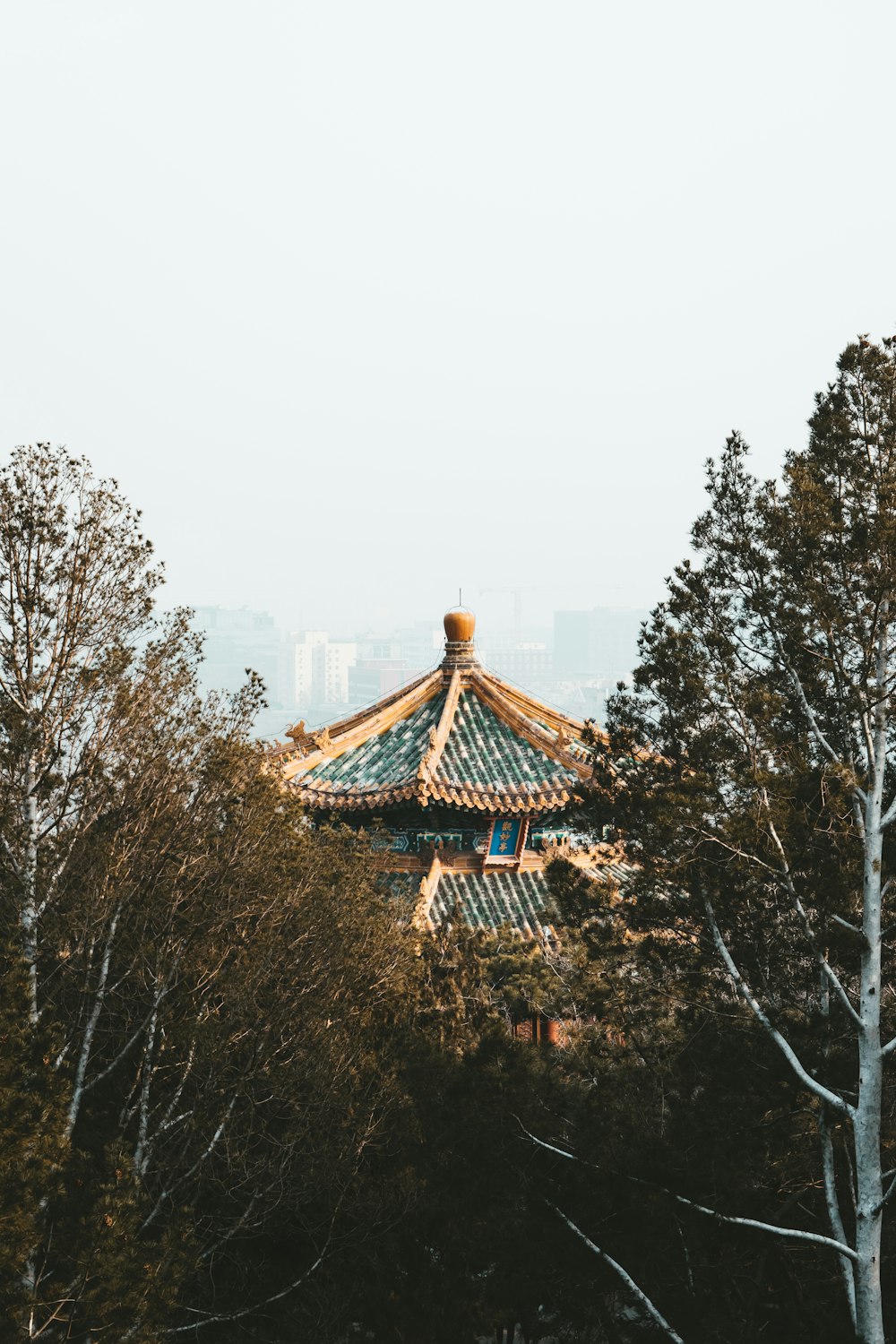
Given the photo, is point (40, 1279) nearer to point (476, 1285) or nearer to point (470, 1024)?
point (476, 1285)

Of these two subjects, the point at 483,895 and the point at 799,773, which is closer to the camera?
the point at 799,773

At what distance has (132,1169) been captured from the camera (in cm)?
706

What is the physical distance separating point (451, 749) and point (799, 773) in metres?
6.53

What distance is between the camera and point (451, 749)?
13.6 meters

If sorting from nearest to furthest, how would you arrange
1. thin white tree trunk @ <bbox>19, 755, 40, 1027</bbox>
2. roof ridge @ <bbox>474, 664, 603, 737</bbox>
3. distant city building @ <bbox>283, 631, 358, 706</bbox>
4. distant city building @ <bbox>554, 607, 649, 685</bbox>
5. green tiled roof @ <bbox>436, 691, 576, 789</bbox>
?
thin white tree trunk @ <bbox>19, 755, 40, 1027</bbox>, green tiled roof @ <bbox>436, 691, 576, 789</bbox>, roof ridge @ <bbox>474, 664, 603, 737</bbox>, distant city building @ <bbox>283, 631, 358, 706</bbox>, distant city building @ <bbox>554, 607, 649, 685</bbox>

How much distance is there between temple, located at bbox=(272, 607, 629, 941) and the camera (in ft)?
42.7

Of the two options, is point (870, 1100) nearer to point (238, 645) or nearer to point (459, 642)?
point (459, 642)

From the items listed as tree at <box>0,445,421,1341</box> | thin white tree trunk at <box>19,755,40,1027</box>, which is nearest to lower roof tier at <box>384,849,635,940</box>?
tree at <box>0,445,421,1341</box>

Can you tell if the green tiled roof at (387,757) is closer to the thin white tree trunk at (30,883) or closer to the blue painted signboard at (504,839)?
the blue painted signboard at (504,839)

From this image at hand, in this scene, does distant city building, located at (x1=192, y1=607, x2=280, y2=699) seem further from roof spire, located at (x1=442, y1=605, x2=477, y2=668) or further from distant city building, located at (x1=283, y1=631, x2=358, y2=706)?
roof spire, located at (x1=442, y1=605, x2=477, y2=668)

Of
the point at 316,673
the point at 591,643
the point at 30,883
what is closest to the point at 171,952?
the point at 30,883

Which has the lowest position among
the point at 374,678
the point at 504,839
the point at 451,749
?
the point at 504,839

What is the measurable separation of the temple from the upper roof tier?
1 centimetres

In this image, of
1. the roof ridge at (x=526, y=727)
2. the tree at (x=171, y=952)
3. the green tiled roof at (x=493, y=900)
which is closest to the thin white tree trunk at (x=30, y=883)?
the tree at (x=171, y=952)
